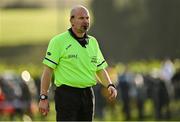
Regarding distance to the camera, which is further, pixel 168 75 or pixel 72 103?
pixel 168 75

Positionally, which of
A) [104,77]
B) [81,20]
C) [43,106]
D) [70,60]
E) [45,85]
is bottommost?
[43,106]

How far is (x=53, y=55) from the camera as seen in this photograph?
11.3 meters

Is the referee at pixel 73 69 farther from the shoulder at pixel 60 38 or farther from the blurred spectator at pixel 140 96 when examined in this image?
the blurred spectator at pixel 140 96

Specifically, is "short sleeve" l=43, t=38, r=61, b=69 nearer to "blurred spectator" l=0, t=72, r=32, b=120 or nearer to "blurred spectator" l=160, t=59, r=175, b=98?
"blurred spectator" l=0, t=72, r=32, b=120

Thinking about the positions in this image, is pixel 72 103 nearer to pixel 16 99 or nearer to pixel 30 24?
pixel 16 99

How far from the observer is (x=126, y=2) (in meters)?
49.5

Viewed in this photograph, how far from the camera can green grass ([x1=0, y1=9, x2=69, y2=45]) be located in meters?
60.5

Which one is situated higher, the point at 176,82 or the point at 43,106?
the point at 176,82

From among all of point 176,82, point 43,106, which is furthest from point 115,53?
point 43,106

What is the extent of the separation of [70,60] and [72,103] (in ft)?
1.80

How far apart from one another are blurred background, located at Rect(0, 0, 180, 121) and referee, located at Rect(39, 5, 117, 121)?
1007 centimetres

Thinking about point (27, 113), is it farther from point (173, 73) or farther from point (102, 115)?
point (173, 73)

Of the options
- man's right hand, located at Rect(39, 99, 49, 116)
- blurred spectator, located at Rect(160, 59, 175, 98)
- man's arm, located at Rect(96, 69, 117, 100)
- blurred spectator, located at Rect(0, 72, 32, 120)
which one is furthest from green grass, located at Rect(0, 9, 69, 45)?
man's right hand, located at Rect(39, 99, 49, 116)

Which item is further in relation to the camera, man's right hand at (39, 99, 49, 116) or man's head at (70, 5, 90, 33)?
man's head at (70, 5, 90, 33)
